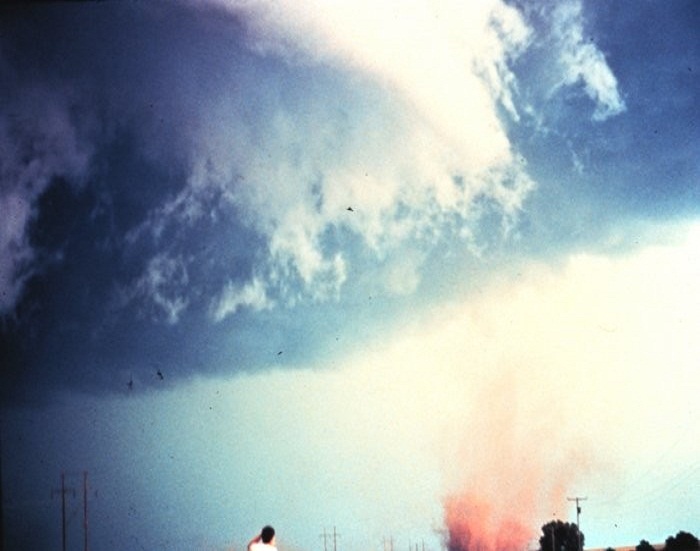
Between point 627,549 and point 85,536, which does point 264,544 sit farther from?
point 627,549

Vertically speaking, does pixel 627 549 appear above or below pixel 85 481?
below

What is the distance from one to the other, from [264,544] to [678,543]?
6393cm

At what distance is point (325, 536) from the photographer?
70562 millimetres

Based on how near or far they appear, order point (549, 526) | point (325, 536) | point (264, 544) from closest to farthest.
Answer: point (264, 544)
point (325, 536)
point (549, 526)

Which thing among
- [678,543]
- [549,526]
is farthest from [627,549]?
[678,543]

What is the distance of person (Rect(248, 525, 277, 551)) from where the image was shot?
20.2 feet

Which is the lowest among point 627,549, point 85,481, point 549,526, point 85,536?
point 627,549

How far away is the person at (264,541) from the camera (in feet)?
20.2

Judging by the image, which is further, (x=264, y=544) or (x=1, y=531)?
(x=1, y=531)

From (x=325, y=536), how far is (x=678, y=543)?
109 feet

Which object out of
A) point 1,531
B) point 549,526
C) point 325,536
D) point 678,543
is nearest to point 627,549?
point 549,526

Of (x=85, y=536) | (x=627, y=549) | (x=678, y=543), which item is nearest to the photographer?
(x=85, y=536)

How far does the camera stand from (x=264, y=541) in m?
6.27

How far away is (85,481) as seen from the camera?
4166 centimetres
